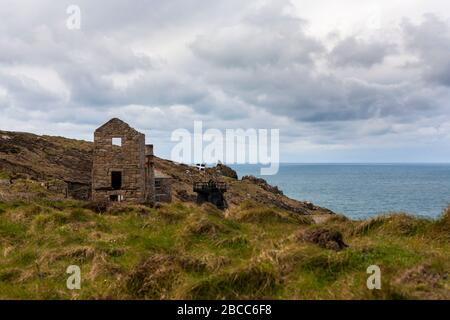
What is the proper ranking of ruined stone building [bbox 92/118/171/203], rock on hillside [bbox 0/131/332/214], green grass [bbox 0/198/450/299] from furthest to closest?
rock on hillside [bbox 0/131/332/214] < ruined stone building [bbox 92/118/171/203] < green grass [bbox 0/198/450/299]

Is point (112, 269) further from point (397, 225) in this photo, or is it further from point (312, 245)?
point (397, 225)

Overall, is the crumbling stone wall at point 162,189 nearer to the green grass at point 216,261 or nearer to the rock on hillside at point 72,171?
the rock on hillside at point 72,171

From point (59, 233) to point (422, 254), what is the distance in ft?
33.6

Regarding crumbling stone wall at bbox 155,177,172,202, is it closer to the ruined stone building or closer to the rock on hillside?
the rock on hillside

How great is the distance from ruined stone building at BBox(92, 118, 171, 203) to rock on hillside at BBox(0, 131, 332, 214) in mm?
8687

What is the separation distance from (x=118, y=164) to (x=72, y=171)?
2620 centimetres

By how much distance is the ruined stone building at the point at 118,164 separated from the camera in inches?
1013

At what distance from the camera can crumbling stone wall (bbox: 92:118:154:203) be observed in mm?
25734

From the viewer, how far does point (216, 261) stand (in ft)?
30.0

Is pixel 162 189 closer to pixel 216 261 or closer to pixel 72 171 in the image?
pixel 72 171

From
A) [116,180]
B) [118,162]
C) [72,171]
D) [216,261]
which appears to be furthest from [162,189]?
[216,261]

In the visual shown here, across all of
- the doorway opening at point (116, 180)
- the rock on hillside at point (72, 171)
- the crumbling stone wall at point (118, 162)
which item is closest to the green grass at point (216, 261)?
the crumbling stone wall at point (118, 162)

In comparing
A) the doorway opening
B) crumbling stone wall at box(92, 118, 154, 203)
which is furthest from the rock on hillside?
crumbling stone wall at box(92, 118, 154, 203)
